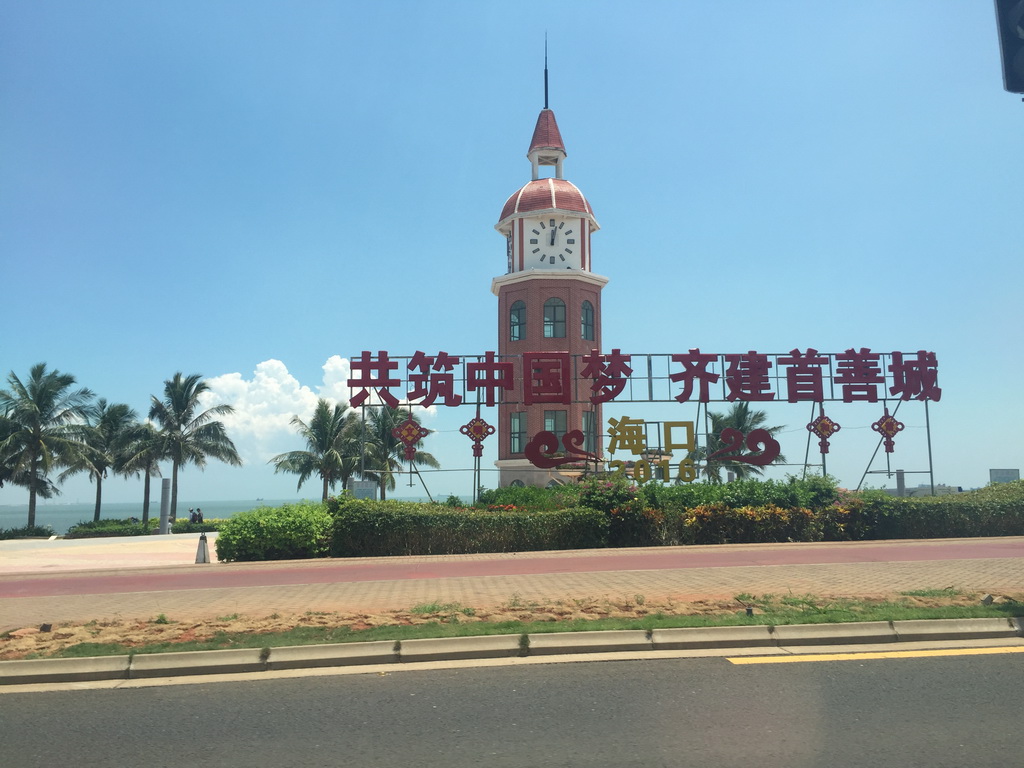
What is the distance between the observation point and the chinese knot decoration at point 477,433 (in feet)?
88.8

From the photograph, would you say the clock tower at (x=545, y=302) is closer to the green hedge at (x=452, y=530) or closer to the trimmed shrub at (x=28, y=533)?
the green hedge at (x=452, y=530)

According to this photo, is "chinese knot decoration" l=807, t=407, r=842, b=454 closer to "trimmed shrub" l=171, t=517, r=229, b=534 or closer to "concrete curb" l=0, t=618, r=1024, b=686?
"concrete curb" l=0, t=618, r=1024, b=686

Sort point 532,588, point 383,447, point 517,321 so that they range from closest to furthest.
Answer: point 532,588
point 517,321
point 383,447

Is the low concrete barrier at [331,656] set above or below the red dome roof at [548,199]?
below

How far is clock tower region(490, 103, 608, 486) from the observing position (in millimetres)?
36000

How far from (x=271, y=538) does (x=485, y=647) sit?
11.1 m

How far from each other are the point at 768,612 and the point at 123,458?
4364cm

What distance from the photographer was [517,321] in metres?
37.8

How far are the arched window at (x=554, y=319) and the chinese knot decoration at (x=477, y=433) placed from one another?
10.6 m

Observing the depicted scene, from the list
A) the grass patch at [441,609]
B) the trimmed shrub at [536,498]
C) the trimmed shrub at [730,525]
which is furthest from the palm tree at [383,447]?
the grass patch at [441,609]

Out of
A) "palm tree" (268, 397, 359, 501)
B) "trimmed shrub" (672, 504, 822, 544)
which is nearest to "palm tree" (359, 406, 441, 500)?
"palm tree" (268, 397, 359, 501)

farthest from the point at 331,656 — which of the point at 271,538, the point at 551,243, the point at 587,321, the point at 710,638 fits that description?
the point at 551,243

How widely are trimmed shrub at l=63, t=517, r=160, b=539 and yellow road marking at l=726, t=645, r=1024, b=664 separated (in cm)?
3734

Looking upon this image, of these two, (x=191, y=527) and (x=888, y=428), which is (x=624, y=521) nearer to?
(x=888, y=428)
